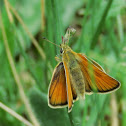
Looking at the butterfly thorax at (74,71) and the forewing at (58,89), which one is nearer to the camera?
the forewing at (58,89)

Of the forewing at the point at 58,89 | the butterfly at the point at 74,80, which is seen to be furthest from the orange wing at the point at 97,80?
the forewing at the point at 58,89

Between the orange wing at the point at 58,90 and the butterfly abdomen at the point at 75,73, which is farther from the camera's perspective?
the butterfly abdomen at the point at 75,73

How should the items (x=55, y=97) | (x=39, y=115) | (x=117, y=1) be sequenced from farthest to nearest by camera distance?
(x=117, y=1)
(x=39, y=115)
(x=55, y=97)

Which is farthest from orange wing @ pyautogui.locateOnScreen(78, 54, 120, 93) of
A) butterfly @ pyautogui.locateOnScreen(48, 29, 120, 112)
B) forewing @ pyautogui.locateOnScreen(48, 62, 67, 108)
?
forewing @ pyautogui.locateOnScreen(48, 62, 67, 108)

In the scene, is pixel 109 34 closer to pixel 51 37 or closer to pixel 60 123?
pixel 51 37

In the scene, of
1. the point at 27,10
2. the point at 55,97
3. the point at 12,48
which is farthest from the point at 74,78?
the point at 27,10

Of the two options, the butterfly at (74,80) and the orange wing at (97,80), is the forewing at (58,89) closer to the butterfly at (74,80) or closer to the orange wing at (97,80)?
the butterfly at (74,80)
